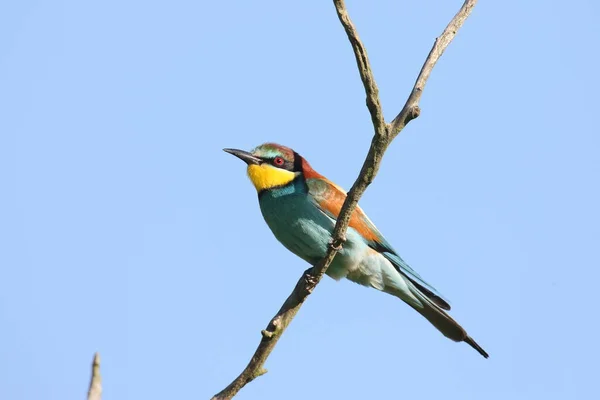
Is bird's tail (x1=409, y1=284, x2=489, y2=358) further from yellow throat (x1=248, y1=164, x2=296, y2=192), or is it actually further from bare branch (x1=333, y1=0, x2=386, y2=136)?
bare branch (x1=333, y1=0, x2=386, y2=136)

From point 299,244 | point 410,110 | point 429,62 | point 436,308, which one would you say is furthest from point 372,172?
point 436,308

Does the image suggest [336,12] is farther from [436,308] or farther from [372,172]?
[436,308]

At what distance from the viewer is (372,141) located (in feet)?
10.5

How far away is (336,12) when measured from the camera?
298 centimetres

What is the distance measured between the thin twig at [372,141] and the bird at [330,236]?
0.88 metres

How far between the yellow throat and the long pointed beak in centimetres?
4

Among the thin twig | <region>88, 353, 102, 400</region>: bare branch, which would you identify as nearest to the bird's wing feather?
the thin twig

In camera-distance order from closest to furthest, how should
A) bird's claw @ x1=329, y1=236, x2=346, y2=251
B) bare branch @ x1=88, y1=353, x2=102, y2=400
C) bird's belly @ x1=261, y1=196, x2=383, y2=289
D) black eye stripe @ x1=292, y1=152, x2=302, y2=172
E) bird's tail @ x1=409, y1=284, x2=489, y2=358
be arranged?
bare branch @ x1=88, y1=353, x2=102, y2=400 < bird's claw @ x1=329, y1=236, x2=346, y2=251 < bird's belly @ x1=261, y1=196, x2=383, y2=289 < bird's tail @ x1=409, y1=284, x2=489, y2=358 < black eye stripe @ x1=292, y1=152, x2=302, y2=172

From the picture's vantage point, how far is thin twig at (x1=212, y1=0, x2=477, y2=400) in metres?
3.01

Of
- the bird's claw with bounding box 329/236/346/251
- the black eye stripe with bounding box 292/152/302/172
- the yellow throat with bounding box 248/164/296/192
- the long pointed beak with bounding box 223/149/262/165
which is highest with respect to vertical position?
the black eye stripe with bounding box 292/152/302/172

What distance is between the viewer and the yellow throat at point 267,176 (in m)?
4.89

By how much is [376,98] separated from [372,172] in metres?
0.30

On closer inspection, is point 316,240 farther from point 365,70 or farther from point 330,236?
point 365,70

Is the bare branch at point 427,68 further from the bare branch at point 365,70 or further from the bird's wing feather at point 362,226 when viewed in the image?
the bird's wing feather at point 362,226
